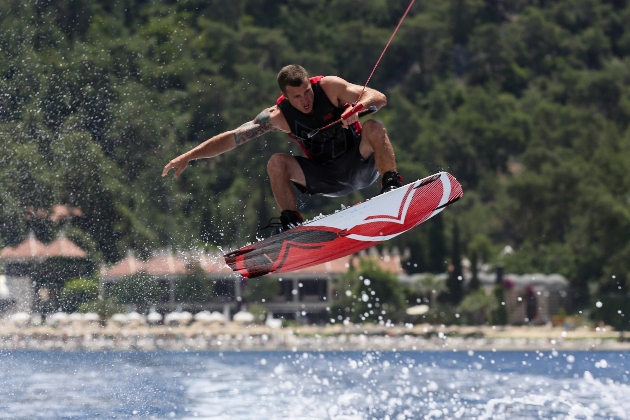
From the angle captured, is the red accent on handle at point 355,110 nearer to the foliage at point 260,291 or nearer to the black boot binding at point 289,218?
the black boot binding at point 289,218

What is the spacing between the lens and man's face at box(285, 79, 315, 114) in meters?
9.84

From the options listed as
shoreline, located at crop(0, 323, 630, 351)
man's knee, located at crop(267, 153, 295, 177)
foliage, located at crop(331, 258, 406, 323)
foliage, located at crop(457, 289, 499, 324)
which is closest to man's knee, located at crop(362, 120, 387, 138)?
man's knee, located at crop(267, 153, 295, 177)

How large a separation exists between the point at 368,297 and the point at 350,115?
35.9 meters

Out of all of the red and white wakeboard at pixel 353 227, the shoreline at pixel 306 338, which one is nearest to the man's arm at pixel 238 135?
the red and white wakeboard at pixel 353 227

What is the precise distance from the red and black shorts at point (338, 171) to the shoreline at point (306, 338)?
77.4ft

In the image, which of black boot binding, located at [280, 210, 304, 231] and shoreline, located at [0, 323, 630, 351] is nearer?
black boot binding, located at [280, 210, 304, 231]

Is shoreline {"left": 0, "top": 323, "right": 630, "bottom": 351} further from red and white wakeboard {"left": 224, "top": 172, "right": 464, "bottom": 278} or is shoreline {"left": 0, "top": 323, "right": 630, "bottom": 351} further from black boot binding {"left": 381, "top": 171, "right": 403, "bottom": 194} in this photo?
black boot binding {"left": 381, "top": 171, "right": 403, "bottom": 194}

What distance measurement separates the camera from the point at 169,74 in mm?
45562

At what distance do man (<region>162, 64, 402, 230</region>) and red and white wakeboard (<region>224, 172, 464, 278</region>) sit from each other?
130 mm

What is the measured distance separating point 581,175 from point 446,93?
2428cm

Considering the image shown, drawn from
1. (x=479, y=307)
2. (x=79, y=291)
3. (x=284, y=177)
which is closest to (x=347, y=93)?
(x=284, y=177)

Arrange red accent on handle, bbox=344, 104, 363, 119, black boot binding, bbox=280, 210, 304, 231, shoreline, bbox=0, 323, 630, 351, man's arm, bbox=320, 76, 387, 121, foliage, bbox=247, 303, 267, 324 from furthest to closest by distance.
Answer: foliage, bbox=247, 303, 267, 324, shoreline, bbox=0, 323, 630, 351, black boot binding, bbox=280, 210, 304, 231, man's arm, bbox=320, 76, 387, 121, red accent on handle, bbox=344, 104, 363, 119

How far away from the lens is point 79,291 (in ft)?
91.5

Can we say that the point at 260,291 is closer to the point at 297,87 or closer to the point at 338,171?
the point at 338,171
